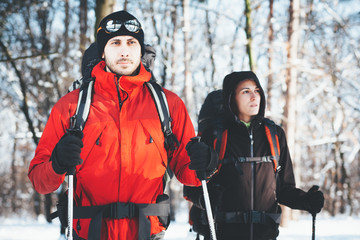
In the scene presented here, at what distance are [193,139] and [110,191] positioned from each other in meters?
0.59

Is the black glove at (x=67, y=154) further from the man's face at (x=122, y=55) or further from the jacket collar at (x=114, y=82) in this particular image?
the man's face at (x=122, y=55)

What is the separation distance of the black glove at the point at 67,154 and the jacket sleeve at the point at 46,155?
146 mm

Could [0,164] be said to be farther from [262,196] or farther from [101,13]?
[262,196]

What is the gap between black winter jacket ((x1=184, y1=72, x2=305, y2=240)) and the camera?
10.5 feet

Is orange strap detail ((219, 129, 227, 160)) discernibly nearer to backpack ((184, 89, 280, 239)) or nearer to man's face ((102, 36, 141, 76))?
backpack ((184, 89, 280, 239))

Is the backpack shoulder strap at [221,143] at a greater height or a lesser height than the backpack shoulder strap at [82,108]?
lesser

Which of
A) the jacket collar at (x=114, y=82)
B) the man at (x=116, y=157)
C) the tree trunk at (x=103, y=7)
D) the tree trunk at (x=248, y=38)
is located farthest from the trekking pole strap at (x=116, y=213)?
the tree trunk at (x=248, y=38)

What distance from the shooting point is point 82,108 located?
2357 millimetres

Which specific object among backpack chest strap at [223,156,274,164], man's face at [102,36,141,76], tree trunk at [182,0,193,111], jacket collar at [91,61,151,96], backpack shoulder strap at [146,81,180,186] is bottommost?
backpack chest strap at [223,156,274,164]

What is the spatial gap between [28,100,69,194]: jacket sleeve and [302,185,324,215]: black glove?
1944 mm

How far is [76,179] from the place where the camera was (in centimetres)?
239

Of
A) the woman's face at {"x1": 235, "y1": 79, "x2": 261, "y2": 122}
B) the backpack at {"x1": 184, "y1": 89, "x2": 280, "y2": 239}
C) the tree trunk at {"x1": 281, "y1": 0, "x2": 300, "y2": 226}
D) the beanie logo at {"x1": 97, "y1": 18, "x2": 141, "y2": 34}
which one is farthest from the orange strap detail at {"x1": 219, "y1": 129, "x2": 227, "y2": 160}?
the tree trunk at {"x1": 281, "y1": 0, "x2": 300, "y2": 226}

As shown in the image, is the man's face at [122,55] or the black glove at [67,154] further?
the man's face at [122,55]

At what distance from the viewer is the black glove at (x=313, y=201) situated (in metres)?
3.08
